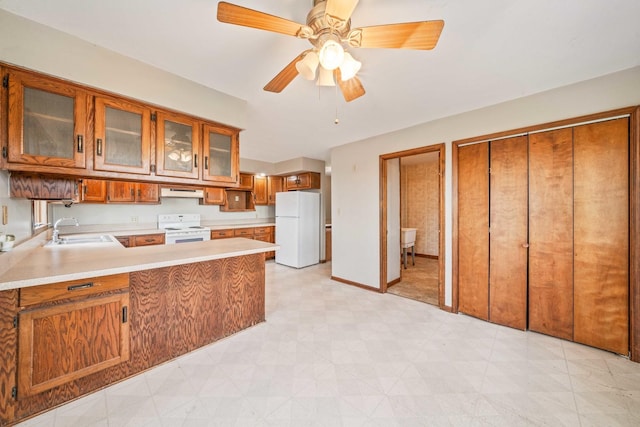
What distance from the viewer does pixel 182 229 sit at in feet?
14.9

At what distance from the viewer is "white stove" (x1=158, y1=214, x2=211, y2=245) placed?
419 centimetres

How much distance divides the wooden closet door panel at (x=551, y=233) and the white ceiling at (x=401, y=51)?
1.90 feet

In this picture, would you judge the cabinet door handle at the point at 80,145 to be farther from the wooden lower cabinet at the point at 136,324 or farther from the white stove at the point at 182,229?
the white stove at the point at 182,229

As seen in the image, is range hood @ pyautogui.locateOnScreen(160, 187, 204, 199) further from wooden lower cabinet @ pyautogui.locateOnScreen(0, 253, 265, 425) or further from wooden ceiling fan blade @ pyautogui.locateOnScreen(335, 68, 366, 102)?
wooden ceiling fan blade @ pyautogui.locateOnScreen(335, 68, 366, 102)

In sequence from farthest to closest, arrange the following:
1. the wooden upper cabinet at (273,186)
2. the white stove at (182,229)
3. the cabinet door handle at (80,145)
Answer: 1. the wooden upper cabinet at (273,186)
2. the white stove at (182,229)
3. the cabinet door handle at (80,145)

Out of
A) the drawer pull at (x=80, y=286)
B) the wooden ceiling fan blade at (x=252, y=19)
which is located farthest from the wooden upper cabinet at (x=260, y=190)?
the wooden ceiling fan blade at (x=252, y=19)

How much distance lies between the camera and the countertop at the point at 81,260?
4.48 feet

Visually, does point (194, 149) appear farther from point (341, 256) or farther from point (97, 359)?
point (341, 256)

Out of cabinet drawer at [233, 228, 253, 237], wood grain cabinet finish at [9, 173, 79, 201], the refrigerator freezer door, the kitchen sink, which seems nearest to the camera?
wood grain cabinet finish at [9, 173, 79, 201]

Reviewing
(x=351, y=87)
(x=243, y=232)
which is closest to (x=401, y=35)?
(x=351, y=87)

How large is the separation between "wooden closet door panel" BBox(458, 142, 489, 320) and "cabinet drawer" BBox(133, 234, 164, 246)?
181 inches

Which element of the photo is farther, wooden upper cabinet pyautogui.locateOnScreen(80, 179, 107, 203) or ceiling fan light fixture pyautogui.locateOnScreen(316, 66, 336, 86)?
wooden upper cabinet pyautogui.locateOnScreen(80, 179, 107, 203)

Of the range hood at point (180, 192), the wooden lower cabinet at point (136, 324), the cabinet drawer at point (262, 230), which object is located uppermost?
the range hood at point (180, 192)

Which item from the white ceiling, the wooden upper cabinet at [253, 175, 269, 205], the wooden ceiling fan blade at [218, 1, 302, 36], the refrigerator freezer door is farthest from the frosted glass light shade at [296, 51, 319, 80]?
the wooden upper cabinet at [253, 175, 269, 205]
